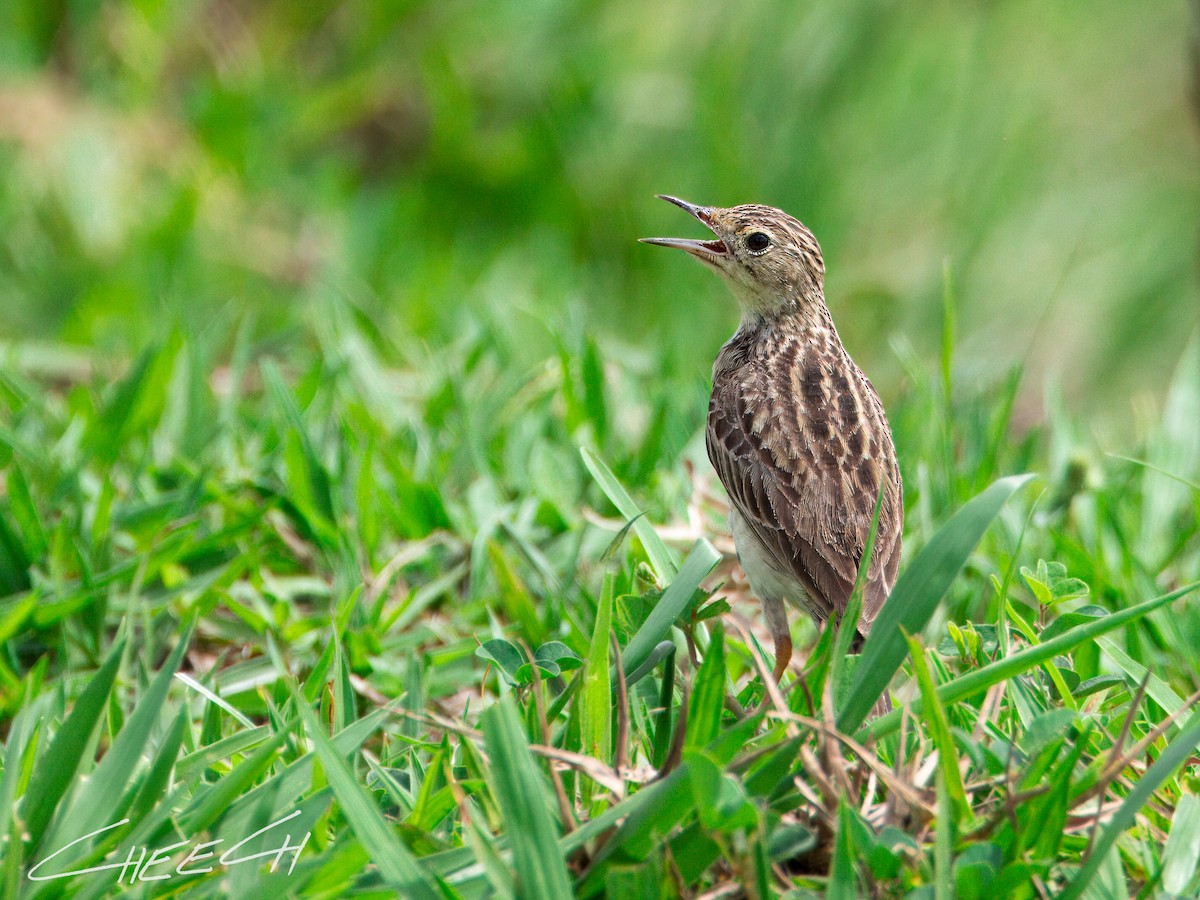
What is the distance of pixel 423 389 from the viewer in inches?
202

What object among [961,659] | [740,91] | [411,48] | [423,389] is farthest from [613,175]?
[961,659]

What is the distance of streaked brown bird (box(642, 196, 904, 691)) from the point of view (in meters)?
3.25

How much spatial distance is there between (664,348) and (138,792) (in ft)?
12.0

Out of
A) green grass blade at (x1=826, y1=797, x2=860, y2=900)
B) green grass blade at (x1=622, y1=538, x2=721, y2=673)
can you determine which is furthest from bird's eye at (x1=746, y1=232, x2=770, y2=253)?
green grass blade at (x1=826, y1=797, x2=860, y2=900)

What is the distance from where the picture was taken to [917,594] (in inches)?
92.6

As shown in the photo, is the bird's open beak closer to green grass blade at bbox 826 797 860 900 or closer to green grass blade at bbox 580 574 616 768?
green grass blade at bbox 580 574 616 768

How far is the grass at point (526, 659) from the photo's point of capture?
220cm

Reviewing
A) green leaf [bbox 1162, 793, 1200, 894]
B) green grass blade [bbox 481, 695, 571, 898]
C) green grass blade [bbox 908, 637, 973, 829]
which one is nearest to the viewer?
green grass blade [bbox 481, 695, 571, 898]

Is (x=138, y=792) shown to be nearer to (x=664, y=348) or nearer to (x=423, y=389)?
(x=423, y=389)

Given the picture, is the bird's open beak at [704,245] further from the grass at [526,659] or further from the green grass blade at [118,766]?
the green grass blade at [118,766]

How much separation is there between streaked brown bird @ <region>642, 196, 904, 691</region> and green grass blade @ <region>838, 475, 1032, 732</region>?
64 cm

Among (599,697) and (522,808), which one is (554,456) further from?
(522,808)

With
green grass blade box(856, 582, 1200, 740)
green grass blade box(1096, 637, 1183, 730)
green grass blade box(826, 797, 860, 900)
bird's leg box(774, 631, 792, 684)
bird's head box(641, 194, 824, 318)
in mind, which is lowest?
bird's leg box(774, 631, 792, 684)

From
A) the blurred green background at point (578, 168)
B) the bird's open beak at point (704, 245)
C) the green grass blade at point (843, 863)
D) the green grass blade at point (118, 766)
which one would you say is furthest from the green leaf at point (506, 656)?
the blurred green background at point (578, 168)
